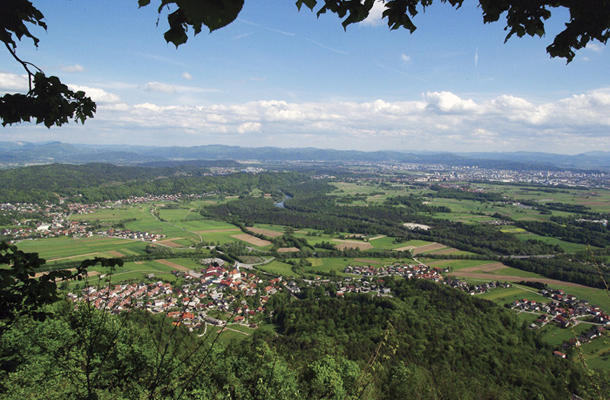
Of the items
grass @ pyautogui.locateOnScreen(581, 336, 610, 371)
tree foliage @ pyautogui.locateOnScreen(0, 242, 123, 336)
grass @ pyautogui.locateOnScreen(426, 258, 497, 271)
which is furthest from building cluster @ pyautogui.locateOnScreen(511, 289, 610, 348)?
tree foliage @ pyautogui.locateOnScreen(0, 242, 123, 336)

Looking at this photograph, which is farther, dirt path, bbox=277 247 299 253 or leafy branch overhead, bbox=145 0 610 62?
dirt path, bbox=277 247 299 253

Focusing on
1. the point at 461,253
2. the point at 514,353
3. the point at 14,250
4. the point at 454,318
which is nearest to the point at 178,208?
the point at 461,253

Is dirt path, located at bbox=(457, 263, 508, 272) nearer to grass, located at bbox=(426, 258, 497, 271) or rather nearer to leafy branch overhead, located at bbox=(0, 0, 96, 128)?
grass, located at bbox=(426, 258, 497, 271)

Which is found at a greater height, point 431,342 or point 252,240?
point 431,342

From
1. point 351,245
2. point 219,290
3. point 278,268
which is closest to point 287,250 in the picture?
point 278,268

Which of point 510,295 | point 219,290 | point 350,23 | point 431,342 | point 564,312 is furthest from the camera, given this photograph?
point 510,295

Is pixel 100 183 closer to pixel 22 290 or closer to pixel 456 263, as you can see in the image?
pixel 456 263

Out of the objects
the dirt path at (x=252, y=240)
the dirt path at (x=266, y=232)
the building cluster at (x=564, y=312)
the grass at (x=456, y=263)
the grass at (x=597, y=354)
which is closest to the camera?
the grass at (x=597, y=354)

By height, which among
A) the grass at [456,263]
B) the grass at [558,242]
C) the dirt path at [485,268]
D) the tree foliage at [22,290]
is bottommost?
the grass at [456,263]

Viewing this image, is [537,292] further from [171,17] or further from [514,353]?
[171,17]

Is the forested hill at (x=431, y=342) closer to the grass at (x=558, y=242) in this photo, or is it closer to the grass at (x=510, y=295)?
the grass at (x=510, y=295)

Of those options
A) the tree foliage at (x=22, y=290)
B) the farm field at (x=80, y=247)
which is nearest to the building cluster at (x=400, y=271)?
the farm field at (x=80, y=247)
